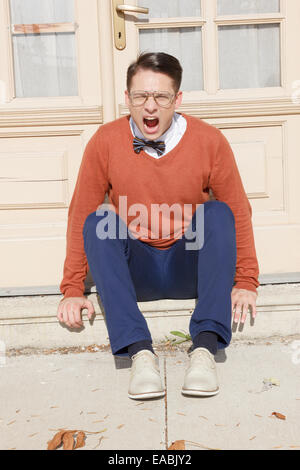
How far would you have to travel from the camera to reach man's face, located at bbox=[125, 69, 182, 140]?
7.29 ft

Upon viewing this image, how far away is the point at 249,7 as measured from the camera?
2.89m

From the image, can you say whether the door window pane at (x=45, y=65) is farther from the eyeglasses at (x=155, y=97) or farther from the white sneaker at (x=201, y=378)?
the white sneaker at (x=201, y=378)

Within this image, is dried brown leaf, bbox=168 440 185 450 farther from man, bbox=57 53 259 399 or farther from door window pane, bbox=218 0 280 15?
door window pane, bbox=218 0 280 15

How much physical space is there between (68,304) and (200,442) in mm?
939

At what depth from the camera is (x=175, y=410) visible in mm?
1837

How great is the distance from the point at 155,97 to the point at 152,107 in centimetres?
5

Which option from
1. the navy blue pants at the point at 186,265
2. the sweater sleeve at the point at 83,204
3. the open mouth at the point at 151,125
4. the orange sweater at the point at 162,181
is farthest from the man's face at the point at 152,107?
the navy blue pants at the point at 186,265

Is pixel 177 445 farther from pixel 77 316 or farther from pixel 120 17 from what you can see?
pixel 120 17

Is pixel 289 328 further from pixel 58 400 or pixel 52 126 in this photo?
pixel 52 126

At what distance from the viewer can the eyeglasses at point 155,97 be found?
7.29 ft

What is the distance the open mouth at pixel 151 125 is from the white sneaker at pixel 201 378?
1.00 meters

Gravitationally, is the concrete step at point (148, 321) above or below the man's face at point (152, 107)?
below

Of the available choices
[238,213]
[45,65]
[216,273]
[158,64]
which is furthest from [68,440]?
[45,65]
